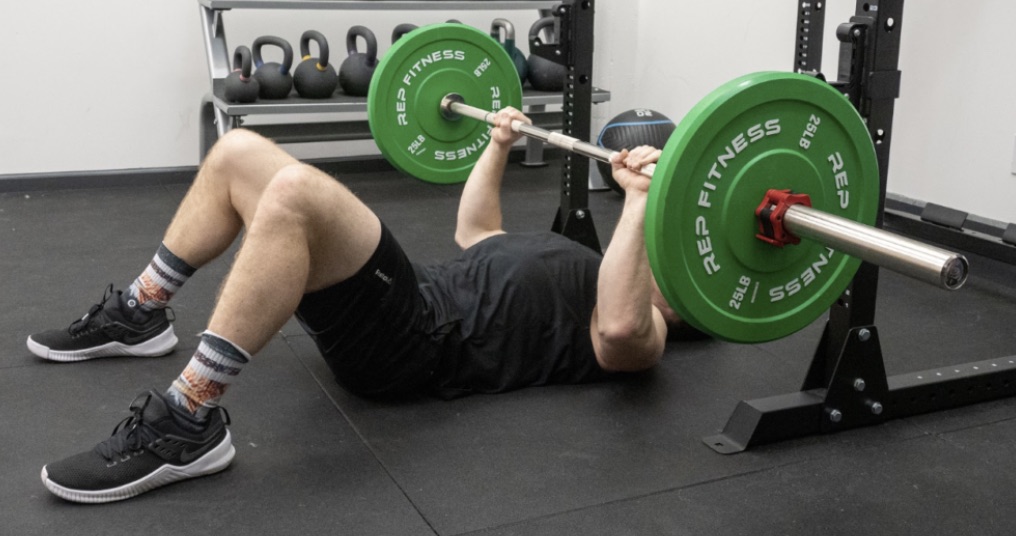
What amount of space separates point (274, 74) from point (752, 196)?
2766 mm

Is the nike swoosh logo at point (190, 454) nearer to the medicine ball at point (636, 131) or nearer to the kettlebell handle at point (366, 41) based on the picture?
the medicine ball at point (636, 131)

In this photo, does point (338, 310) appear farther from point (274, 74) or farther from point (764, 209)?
point (274, 74)

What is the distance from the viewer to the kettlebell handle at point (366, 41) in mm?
3928

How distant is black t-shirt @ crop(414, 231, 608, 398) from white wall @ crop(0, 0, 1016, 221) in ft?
5.55

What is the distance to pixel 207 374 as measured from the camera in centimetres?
161

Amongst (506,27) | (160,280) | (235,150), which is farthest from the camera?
(506,27)

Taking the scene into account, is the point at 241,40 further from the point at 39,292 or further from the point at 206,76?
the point at 39,292

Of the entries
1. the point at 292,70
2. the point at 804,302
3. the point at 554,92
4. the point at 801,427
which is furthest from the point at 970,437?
the point at 292,70

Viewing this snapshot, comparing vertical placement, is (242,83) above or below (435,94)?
below

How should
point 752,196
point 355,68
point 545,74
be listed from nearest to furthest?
point 752,196 < point 355,68 < point 545,74

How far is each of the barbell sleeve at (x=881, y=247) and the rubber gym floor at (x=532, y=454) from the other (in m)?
0.45

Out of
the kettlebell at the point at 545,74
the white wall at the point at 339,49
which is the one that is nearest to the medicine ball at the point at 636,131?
the white wall at the point at 339,49

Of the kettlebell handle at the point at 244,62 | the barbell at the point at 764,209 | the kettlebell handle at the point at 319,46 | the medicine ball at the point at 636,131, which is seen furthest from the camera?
the kettlebell handle at the point at 319,46

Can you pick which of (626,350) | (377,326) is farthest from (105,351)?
(626,350)
